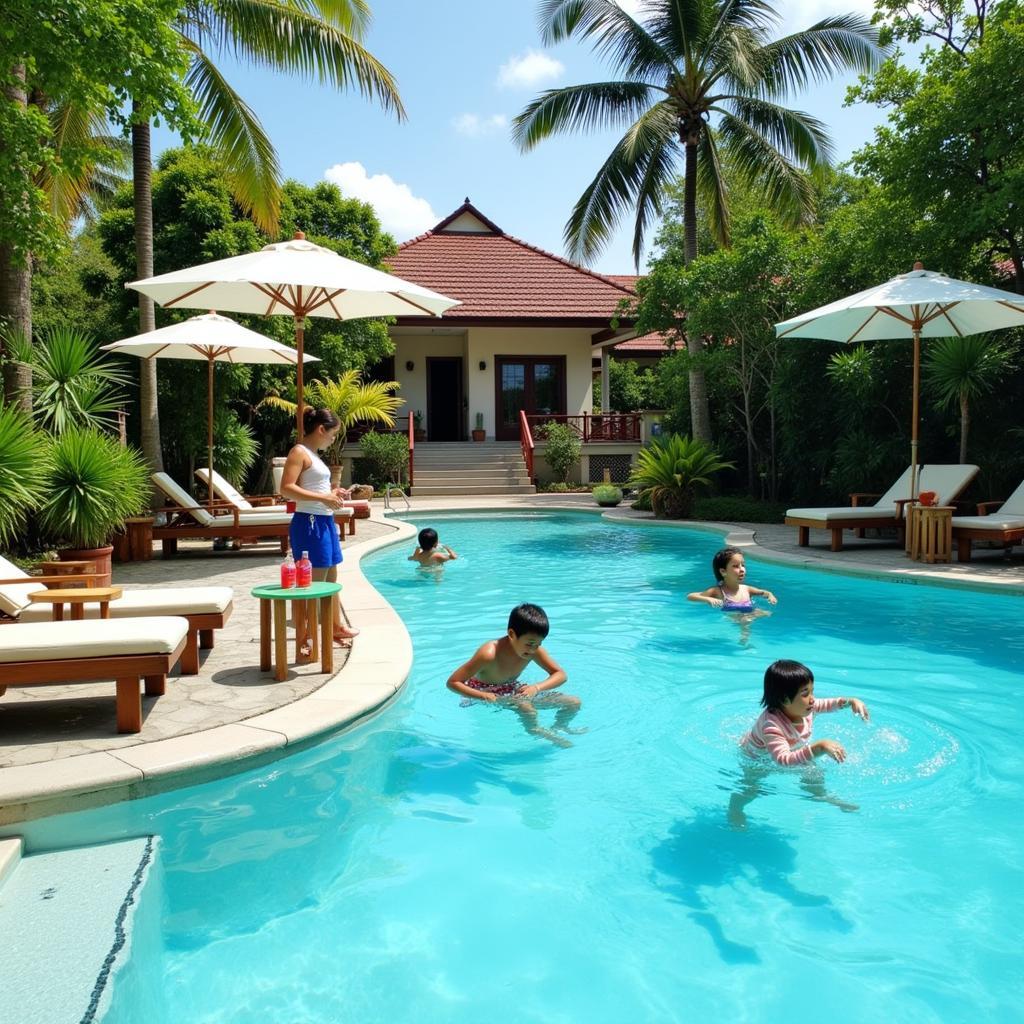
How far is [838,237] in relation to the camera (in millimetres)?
14508

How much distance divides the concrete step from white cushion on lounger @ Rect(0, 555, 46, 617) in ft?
52.4

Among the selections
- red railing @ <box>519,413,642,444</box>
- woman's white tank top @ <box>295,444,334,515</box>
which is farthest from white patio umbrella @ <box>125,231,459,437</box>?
red railing @ <box>519,413,642,444</box>

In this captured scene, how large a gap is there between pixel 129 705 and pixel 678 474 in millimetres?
13218

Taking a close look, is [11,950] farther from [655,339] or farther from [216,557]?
[655,339]

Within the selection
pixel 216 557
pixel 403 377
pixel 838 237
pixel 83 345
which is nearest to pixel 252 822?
pixel 216 557

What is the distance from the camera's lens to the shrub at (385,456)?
2238 centimetres

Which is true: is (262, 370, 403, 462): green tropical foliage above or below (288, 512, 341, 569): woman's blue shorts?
above

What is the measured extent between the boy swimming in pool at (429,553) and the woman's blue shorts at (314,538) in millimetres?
4791

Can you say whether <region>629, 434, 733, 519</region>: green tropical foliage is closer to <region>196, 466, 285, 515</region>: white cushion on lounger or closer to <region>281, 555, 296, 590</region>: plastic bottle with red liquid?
<region>196, 466, 285, 515</region>: white cushion on lounger

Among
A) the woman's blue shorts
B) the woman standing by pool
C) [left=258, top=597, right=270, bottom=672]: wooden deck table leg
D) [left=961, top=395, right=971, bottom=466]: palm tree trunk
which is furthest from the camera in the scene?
[left=961, top=395, right=971, bottom=466]: palm tree trunk

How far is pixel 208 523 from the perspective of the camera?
11469 millimetres

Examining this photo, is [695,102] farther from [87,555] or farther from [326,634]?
[326,634]

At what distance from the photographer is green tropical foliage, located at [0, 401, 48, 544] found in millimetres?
8383

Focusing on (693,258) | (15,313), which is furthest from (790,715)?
(693,258)
